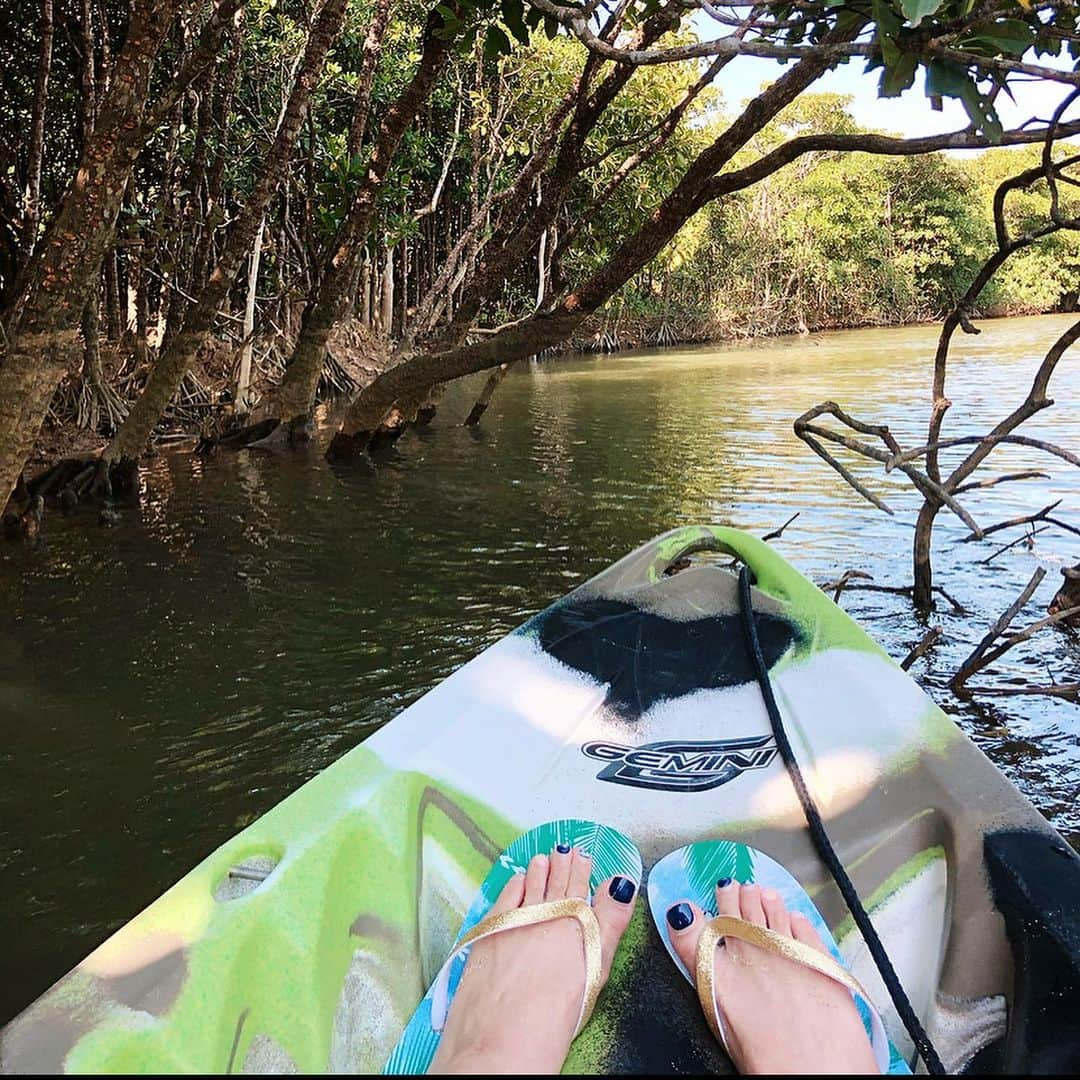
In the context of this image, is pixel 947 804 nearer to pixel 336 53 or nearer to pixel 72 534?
pixel 72 534

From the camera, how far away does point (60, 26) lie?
335 inches

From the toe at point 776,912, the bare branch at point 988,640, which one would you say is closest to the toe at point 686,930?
the toe at point 776,912

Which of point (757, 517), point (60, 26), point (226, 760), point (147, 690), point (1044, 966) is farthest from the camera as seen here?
point (60, 26)

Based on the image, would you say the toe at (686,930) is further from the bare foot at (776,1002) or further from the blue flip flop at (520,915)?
the blue flip flop at (520,915)

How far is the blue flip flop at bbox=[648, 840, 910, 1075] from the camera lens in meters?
1.38

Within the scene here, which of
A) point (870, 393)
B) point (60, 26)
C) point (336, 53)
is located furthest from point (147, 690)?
point (870, 393)

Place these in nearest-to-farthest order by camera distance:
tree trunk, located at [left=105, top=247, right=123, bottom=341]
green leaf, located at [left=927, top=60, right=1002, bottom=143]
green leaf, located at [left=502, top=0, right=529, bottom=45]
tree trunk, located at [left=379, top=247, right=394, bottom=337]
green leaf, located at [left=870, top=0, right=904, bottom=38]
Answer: green leaf, located at [left=870, top=0, right=904, bottom=38], green leaf, located at [left=927, top=60, right=1002, bottom=143], green leaf, located at [left=502, top=0, right=529, bottom=45], tree trunk, located at [left=105, top=247, right=123, bottom=341], tree trunk, located at [left=379, top=247, right=394, bottom=337]

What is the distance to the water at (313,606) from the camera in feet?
→ 8.97

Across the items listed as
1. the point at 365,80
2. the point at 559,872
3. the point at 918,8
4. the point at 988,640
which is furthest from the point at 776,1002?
the point at 365,80

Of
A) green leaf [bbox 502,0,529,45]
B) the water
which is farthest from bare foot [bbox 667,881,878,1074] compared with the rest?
green leaf [bbox 502,0,529,45]

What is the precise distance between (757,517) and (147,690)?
13.8 ft

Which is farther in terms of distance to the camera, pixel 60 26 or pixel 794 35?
pixel 60 26

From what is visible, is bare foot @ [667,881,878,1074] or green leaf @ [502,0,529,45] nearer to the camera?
bare foot @ [667,881,878,1074]

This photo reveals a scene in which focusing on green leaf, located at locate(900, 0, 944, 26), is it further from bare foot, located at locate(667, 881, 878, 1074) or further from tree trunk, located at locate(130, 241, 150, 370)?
tree trunk, located at locate(130, 241, 150, 370)
